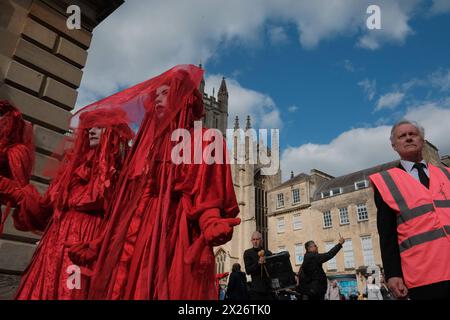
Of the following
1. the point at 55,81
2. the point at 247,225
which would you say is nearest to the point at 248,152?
the point at 247,225

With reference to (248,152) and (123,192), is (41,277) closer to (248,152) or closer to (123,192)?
(123,192)

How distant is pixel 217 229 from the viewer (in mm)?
1817

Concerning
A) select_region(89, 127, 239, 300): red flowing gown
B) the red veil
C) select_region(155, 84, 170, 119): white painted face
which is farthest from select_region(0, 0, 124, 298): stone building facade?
select_region(89, 127, 239, 300): red flowing gown

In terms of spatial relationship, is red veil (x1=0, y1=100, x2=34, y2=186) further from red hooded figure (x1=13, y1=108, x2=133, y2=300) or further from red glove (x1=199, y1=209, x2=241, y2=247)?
red glove (x1=199, y1=209, x2=241, y2=247)

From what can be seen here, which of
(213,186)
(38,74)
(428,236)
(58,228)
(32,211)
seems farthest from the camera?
(38,74)

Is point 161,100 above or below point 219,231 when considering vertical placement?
above

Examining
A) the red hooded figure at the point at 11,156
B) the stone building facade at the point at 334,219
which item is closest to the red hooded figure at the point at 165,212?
the red hooded figure at the point at 11,156

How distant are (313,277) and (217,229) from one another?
13.9 feet

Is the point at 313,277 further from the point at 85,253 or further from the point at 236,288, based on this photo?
the point at 85,253

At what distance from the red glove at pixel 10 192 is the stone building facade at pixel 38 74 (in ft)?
7.21

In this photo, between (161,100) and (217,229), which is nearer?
(217,229)

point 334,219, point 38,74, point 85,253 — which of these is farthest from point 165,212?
point 334,219

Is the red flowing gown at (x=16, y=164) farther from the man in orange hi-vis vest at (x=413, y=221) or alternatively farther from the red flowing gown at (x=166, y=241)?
the man in orange hi-vis vest at (x=413, y=221)

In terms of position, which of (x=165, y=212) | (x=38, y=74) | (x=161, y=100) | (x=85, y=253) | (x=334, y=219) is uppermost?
→ (x=334, y=219)
